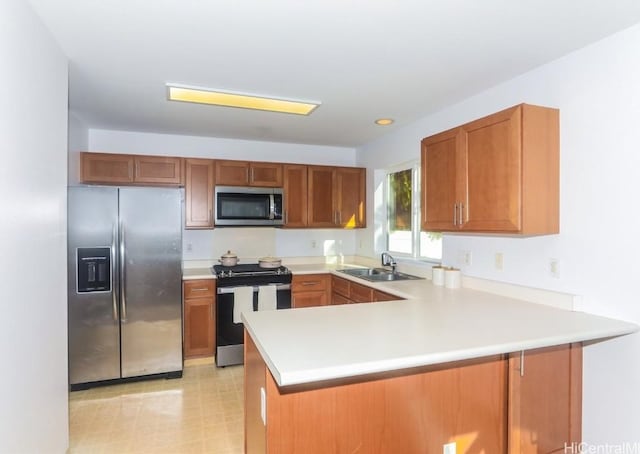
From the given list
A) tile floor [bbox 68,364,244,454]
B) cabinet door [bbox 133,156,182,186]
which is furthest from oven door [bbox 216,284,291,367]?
cabinet door [bbox 133,156,182,186]

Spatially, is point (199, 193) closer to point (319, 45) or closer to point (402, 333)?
point (319, 45)

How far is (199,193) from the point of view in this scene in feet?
12.5

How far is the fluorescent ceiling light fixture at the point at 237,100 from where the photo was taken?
8.82 feet

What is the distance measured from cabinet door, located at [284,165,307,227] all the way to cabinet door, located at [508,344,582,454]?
2736 mm

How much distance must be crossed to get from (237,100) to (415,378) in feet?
7.66

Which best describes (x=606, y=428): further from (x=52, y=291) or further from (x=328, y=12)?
(x=52, y=291)

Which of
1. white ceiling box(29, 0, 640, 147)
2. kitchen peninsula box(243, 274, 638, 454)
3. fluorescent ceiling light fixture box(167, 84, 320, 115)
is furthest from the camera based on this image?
fluorescent ceiling light fixture box(167, 84, 320, 115)

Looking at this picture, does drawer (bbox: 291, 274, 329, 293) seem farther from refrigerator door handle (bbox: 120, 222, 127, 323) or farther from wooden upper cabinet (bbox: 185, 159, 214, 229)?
refrigerator door handle (bbox: 120, 222, 127, 323)

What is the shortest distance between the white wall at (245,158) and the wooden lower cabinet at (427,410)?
2422 millimetres

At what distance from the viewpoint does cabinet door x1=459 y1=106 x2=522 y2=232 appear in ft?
6.66

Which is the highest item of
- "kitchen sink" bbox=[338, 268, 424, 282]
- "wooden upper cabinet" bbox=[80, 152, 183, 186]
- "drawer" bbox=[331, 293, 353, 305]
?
"wooden upper cabinet" bbox=[80, 152, 183, 186]

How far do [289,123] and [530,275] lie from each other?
7.80 feet

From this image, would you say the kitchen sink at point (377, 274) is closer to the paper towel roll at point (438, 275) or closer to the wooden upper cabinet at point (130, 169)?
the paper towel roll at point (438, 275)

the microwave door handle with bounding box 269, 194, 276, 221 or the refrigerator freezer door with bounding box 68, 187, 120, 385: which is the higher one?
the microwave door handle with bounding box 269, 194, 276, 221
